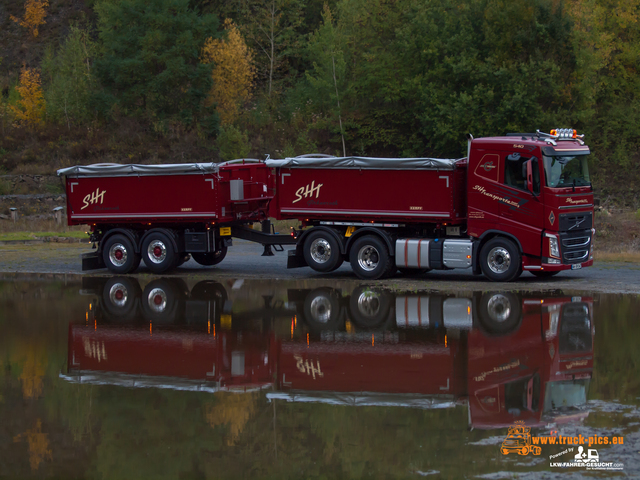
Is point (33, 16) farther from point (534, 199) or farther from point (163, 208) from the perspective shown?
point (534, 199)

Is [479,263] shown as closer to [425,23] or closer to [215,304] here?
[215,304]

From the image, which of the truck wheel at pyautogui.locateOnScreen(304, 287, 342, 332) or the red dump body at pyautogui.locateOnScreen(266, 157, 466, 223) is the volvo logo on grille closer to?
the red dump body at pyautogui.locateOnScreen(266, 157, 466, 223)

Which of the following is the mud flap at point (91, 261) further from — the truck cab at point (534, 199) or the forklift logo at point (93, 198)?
the truck cab at point (534, 199)

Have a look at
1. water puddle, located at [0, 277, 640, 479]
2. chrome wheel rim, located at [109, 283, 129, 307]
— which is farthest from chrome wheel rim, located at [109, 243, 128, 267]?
water puddle, located at [0, 277, 640, 479]

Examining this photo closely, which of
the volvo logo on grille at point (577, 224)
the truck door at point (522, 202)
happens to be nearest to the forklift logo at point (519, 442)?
the truck door at point (522, 202)

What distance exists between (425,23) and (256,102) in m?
15.8

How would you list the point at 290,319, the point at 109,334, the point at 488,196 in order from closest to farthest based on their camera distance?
the point at 109,334 → the point at 290,319 → the point at 488,196

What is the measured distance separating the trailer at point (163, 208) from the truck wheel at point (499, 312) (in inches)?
282

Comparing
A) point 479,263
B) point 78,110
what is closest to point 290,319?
point 479,263

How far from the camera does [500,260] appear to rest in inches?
748

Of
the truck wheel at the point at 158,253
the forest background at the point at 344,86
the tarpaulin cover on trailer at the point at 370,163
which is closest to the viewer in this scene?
the tarpaulin cover on trailer at the point at 370,163

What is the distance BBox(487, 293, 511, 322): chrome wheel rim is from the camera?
14256 millimetres

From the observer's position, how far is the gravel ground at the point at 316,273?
719 inches

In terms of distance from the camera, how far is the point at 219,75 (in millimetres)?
59500
